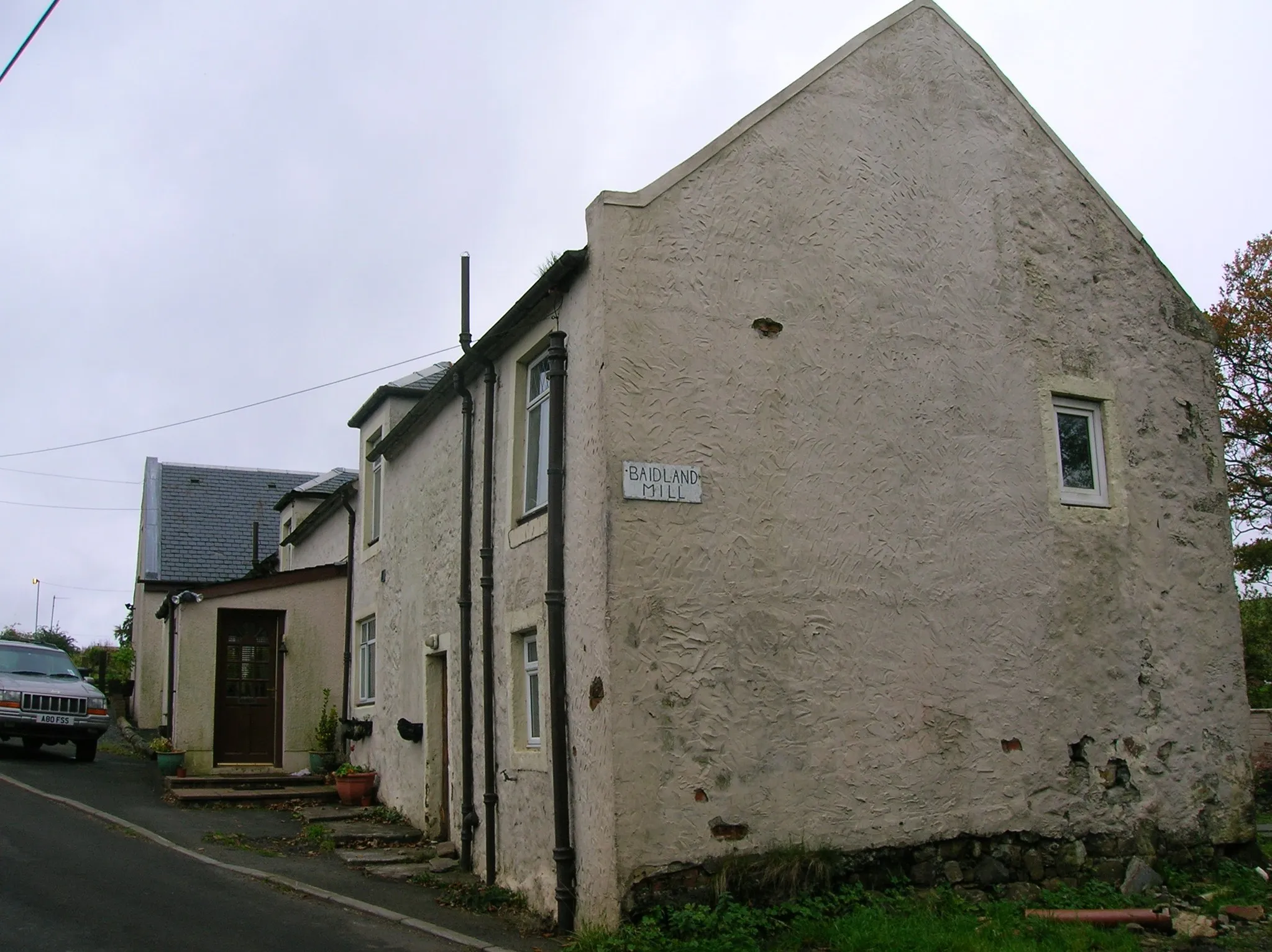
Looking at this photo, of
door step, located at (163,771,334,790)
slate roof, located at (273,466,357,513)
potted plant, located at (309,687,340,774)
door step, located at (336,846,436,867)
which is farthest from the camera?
slate roof, located at (273,466,357,513)

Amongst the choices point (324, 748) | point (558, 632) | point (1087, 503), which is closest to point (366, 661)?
point (324, 748)

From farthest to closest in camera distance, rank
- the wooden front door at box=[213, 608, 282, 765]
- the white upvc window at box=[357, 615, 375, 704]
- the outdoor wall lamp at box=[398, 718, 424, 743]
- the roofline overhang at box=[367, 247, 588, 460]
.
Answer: the wooden front door at box=[213, 608, 282, 765] < the white upvc window at box=[357, 615, 375, 704] < the outdoor wall lamp at box=[398, 718, 424, 743] < the roofline overhang at box=[367, 247, 588, 460]

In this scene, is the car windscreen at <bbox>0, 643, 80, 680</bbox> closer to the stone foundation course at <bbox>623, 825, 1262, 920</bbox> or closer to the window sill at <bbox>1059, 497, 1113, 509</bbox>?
the stone foundation course at <bbox>623, 825, 1262, 920</bbox>

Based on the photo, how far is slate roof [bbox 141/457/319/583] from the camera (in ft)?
92.6

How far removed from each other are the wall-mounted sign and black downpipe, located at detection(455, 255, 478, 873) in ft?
11.6

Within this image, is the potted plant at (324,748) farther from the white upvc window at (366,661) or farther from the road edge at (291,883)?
the road edge at (291,883)

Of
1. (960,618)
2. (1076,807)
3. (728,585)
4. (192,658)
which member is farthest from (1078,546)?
(192,658)

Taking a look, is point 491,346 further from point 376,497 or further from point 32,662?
point 32,662

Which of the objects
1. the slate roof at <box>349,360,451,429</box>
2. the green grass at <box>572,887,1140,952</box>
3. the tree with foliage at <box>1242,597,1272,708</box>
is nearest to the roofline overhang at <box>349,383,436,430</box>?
the slate roof at <box>349,360,451,429</box>

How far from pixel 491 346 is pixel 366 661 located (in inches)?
318

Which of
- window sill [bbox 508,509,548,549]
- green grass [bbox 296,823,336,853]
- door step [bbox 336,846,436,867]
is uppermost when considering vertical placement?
window sill [bbox 508,509,548,549]

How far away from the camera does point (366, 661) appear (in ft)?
58.0

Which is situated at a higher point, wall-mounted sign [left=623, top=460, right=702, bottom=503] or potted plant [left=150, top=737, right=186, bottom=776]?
wall-mounted sign [left=623, top=460, right=702, bottom=503]

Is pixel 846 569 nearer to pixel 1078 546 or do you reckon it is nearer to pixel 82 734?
pixel 1078 546
